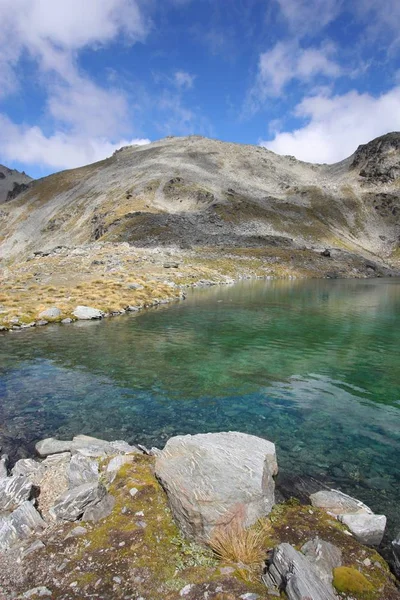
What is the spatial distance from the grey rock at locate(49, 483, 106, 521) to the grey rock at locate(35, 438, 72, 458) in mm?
3156

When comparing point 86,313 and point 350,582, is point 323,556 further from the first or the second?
point 86,313

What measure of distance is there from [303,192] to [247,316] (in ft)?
580

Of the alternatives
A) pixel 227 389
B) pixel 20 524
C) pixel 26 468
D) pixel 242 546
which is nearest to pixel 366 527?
pixel 242 546

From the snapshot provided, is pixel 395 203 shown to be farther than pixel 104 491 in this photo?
Yes

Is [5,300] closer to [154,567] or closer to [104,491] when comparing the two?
[104,491]

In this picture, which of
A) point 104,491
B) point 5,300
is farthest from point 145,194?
point 104,491

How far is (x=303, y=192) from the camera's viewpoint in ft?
650

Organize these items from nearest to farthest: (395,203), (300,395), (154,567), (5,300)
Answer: (154,567) < (300,395) < (5,300) < (395,203)

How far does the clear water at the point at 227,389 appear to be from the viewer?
42.8 ft

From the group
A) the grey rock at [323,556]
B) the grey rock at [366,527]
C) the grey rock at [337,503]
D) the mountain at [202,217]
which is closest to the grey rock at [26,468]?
the grey rock at [323,556]

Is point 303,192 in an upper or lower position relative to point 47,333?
upper

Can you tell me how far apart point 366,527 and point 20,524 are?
827 centimetres

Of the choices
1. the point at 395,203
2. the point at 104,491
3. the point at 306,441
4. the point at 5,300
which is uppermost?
the point at 395,203

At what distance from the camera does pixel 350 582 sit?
6789 millimetres
